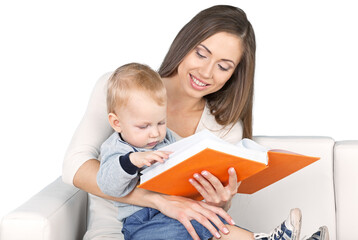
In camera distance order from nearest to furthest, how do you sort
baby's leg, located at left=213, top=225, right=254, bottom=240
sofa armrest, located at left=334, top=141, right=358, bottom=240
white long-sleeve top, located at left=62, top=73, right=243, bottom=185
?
1. baby's leg, located at left=213, top=225, right=254, bottom=240
2. white long-sleeve top, located at left=62, top=73, right=243, bottom=185
3. sofa armrest, located at left=334, top=141, right=358, bottom=240

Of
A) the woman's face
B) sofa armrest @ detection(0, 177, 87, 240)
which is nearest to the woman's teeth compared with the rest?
the woman's face

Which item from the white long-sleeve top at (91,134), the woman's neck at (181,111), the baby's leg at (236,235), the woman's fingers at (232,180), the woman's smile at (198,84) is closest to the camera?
the woman's fingers at (232,180)

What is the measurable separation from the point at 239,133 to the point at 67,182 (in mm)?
882

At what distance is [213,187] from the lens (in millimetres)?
2438

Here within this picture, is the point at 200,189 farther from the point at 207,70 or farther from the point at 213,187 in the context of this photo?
the point at 207,70

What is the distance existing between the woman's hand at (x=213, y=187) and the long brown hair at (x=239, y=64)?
69 cm

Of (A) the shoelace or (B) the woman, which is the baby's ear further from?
(A) the shoelace

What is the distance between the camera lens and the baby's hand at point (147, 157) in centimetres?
223

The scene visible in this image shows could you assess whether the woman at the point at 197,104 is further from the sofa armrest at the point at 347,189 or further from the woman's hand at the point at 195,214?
the sofa armrest at the point at 347,189

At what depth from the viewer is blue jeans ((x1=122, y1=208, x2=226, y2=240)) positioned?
2.46 metres

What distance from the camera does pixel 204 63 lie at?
285cm

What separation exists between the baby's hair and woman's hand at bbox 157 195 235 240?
40 centimetres

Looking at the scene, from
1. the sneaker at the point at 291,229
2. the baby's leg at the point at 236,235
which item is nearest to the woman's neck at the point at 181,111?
the baby's leg at the point at 236,235

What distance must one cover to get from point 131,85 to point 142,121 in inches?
5.7
